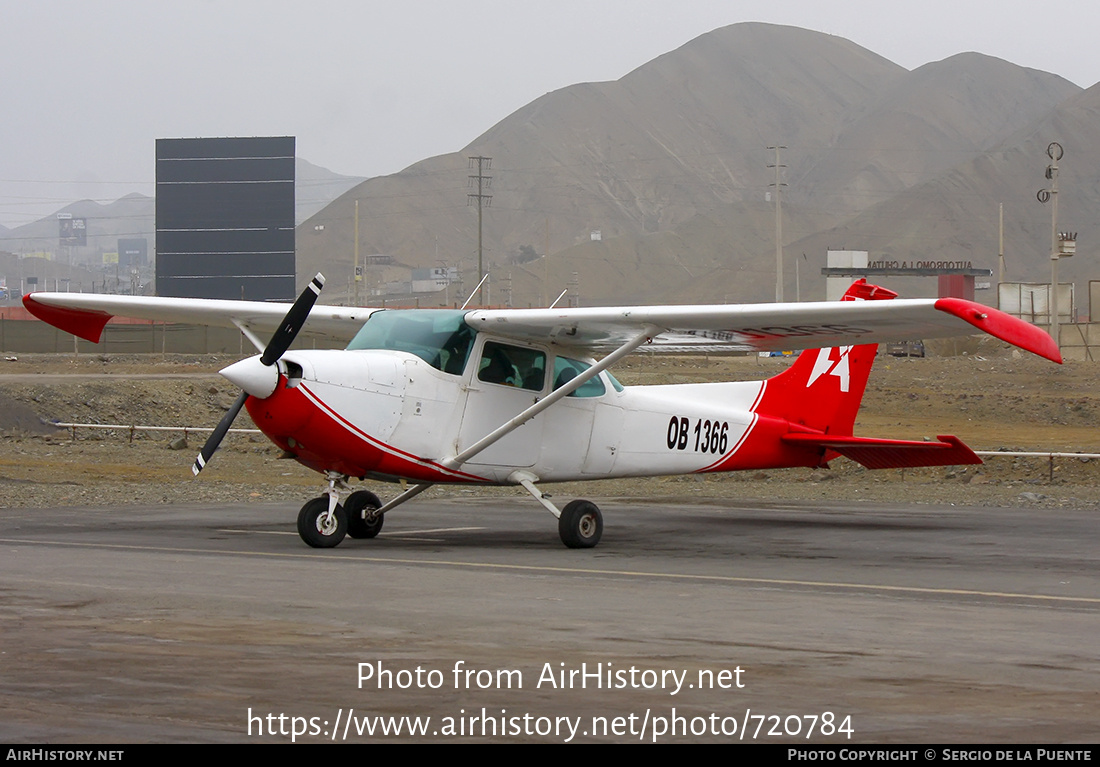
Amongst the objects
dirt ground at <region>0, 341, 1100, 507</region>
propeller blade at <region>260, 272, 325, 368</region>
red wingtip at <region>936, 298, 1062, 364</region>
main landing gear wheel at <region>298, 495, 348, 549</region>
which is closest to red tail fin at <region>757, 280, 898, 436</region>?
dirt ground at <region>0, 341, 1100, 507</region>

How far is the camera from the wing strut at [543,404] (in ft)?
48.1

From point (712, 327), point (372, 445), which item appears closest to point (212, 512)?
point (372, 445)

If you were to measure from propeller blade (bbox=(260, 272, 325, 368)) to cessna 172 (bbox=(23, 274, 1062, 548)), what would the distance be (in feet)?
0.06

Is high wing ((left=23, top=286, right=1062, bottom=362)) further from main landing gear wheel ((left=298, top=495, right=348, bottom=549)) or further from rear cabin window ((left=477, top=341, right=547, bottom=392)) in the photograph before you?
main landing gear wheel ((left=298, top=495, right=348, bottom=549))

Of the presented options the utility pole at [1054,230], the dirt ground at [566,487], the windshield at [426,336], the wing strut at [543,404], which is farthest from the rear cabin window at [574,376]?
the utility pole at [1054,230]

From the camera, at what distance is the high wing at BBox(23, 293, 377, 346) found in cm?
1706

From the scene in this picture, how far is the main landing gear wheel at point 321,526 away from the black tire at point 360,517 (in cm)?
98

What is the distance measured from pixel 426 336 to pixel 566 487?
10.4 metres

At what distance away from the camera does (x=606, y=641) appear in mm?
8242

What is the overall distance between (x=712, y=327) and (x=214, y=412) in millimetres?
24559

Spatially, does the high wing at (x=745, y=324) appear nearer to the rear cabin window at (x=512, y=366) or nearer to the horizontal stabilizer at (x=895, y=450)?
the rear cabin window at (x=512, y=366)

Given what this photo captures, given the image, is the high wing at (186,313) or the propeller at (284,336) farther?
the high wing at (186,313)

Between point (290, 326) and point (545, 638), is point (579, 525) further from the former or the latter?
point (545, 638)

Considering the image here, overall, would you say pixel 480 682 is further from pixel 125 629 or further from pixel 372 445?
pixel 372 445
